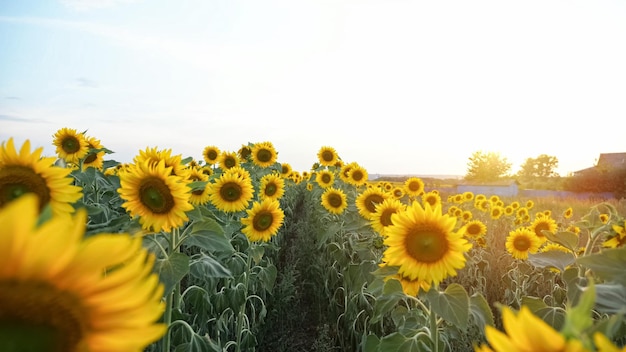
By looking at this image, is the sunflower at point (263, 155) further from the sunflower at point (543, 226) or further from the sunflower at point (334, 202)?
the sunflower at point (543, 226)

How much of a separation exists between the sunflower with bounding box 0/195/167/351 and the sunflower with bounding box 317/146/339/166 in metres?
10.0

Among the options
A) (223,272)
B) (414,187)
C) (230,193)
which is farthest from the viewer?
(414,187)

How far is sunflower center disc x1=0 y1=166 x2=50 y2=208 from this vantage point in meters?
1.77

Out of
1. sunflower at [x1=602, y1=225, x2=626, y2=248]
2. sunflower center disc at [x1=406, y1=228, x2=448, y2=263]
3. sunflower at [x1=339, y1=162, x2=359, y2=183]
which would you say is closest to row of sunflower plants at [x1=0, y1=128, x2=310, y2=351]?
sunflower center disc at [x1=406, y1=228, x2=448, y2=263]

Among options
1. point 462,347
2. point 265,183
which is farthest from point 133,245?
point 265,183

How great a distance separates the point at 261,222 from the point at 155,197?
2.18m

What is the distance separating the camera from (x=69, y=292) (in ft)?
2.26

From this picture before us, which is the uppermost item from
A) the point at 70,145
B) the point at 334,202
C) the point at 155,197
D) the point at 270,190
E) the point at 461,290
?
the point at 70,145

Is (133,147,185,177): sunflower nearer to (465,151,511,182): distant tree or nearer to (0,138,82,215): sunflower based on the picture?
(0,138,82,215): sunflower

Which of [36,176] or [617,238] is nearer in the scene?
[36,176]

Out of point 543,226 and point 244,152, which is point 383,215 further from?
point 244,152

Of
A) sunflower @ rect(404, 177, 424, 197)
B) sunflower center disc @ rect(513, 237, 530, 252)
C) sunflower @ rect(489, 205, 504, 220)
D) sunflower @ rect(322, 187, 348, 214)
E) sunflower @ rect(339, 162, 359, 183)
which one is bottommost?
sunflower center disc @ rect(513, 237, 530, 252)

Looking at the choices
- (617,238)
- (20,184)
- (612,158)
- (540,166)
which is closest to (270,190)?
(617,238)

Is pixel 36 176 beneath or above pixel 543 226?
above
